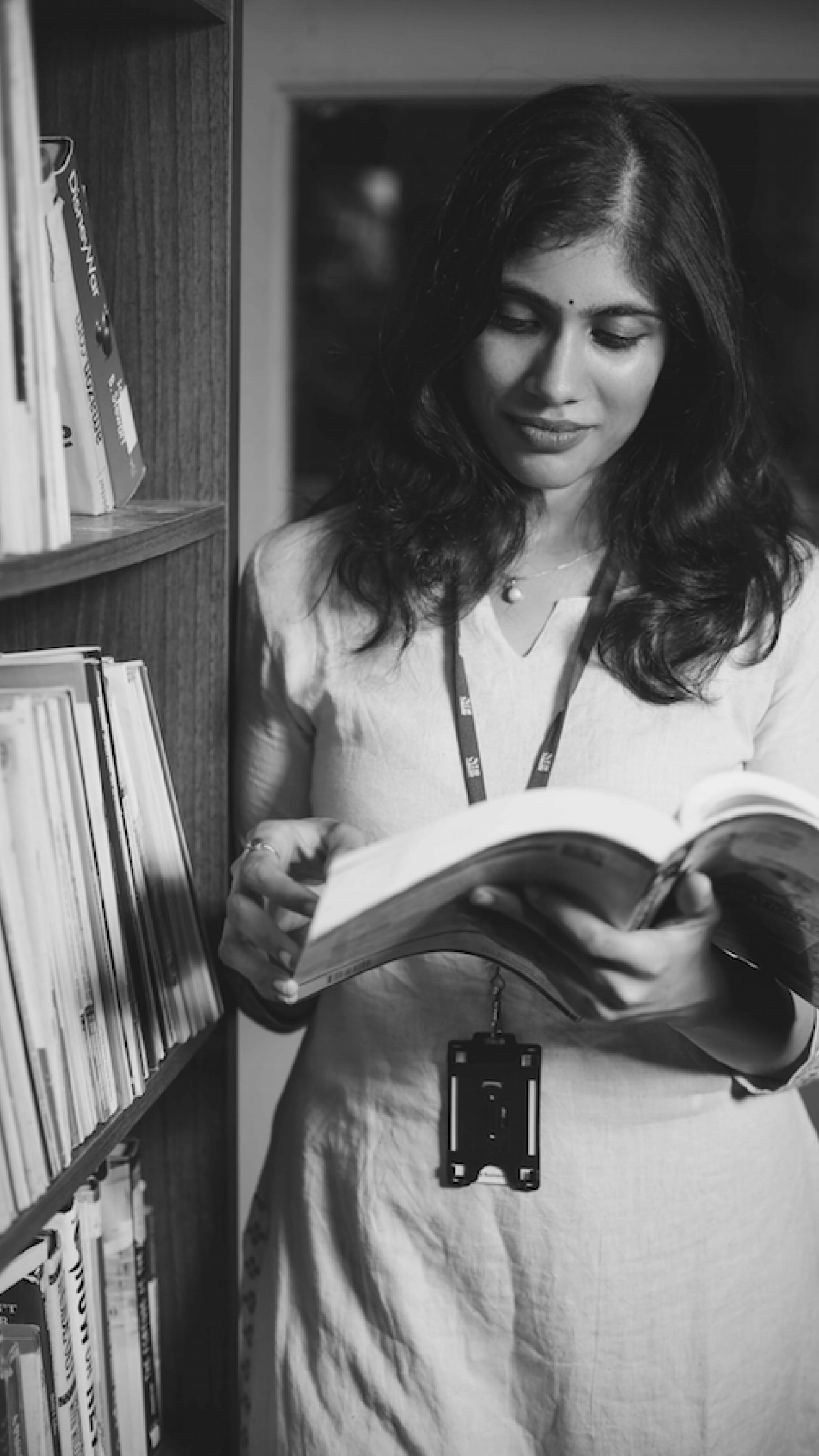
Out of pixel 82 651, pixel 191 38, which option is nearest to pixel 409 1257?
pixel 82 651

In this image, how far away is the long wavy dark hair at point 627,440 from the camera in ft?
3.44

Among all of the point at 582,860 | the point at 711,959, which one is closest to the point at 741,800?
the point at 582,860

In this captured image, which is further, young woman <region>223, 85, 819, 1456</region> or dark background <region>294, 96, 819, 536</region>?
dark background <region>294, 96, 819, 536</region>

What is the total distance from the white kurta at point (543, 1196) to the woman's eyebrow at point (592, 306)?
22 cm

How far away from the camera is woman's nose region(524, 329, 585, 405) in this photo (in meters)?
1.02

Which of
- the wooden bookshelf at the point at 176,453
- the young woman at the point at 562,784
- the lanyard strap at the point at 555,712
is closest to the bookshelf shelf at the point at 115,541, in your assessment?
the wooden bookshelf at the point at 176,453

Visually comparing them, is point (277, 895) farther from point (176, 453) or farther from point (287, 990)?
point (176, 453)

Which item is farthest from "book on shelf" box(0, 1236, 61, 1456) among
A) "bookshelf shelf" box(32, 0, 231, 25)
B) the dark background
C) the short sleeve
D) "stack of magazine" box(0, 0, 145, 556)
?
the dark background

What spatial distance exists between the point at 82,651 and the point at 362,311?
4.02 ft

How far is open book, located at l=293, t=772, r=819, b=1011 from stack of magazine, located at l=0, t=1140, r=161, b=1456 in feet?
1.07

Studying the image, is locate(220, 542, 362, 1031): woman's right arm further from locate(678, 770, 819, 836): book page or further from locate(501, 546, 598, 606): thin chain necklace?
locate(678, 770, 819, 836): book page

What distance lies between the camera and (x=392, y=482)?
1190 mm

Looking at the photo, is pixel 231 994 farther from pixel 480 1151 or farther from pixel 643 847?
pixel 643 847

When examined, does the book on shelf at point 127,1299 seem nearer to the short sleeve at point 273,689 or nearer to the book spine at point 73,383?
the short sleeve at point 273,689
